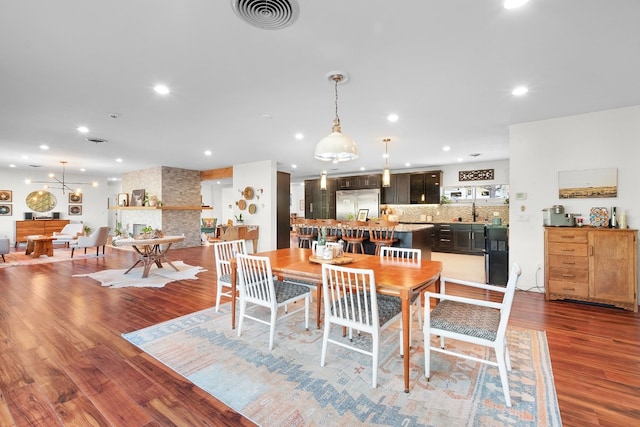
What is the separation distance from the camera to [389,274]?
2.29 m

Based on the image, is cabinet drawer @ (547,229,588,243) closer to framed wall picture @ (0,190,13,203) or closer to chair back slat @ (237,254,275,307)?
chair back slat @ (237,254,275,307)

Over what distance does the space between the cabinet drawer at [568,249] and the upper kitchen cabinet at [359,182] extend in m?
5.61

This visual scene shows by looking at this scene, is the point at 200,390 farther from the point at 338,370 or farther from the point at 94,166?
the point at 94,166

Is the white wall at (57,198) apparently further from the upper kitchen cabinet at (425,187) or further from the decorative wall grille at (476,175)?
the decorative wall grille at (476,175)

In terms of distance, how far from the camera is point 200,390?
1.97 meters

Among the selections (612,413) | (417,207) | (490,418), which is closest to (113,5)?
(490,418)

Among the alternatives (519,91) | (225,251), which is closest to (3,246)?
(225,251)

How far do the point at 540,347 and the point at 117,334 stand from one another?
3938mm

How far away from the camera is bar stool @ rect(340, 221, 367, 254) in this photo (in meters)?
5.40

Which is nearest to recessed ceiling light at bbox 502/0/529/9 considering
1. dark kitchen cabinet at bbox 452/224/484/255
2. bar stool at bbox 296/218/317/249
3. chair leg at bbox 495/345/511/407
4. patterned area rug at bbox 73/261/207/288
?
chair leg at bbox 495/345/511/407

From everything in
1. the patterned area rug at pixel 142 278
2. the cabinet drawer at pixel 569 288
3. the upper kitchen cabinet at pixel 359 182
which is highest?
the upper kitchen cabinet at pixel 359 182

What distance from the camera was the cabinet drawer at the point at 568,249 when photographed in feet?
11.9

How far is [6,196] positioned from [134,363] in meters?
11.3

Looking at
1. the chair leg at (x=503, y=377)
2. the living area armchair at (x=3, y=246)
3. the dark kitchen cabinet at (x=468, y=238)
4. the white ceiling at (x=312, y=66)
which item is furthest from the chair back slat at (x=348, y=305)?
the living area armchair at (x=3, y=246)
